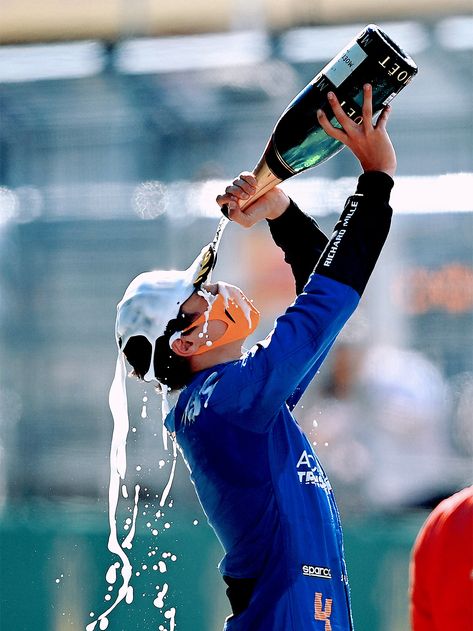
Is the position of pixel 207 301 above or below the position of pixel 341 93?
below

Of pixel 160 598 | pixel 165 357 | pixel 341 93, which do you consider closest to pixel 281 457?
pixel 165 357

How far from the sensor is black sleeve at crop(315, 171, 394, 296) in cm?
202

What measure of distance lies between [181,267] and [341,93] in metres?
2.13

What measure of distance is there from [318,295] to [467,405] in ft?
7.15

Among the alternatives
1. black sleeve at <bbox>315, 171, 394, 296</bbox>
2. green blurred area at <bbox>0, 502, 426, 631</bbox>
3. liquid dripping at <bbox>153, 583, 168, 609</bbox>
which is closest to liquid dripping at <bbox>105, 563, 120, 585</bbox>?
green blurred area at <bbox>0, 502, 426, 631</bbox>

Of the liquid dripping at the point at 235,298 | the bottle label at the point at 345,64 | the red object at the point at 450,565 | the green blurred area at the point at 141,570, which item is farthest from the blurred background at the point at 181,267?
the red object at the point at 450,565

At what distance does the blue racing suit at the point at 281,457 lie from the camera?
6.60 ft

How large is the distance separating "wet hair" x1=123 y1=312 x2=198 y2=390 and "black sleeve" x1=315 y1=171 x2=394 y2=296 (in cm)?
38

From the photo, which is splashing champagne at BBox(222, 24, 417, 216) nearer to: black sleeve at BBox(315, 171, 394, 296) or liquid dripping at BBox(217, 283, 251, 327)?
black sleeve at BBox(315, 171, 394, 296)

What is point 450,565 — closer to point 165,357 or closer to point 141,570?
point 165,357

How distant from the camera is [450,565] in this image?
1.38 m

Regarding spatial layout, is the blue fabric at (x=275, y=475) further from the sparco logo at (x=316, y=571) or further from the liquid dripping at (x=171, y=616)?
the liquid dripping at (x=171, y=616)

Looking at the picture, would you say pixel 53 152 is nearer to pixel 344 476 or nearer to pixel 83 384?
pixel 83 384

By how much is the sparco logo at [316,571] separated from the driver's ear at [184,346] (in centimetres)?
51
